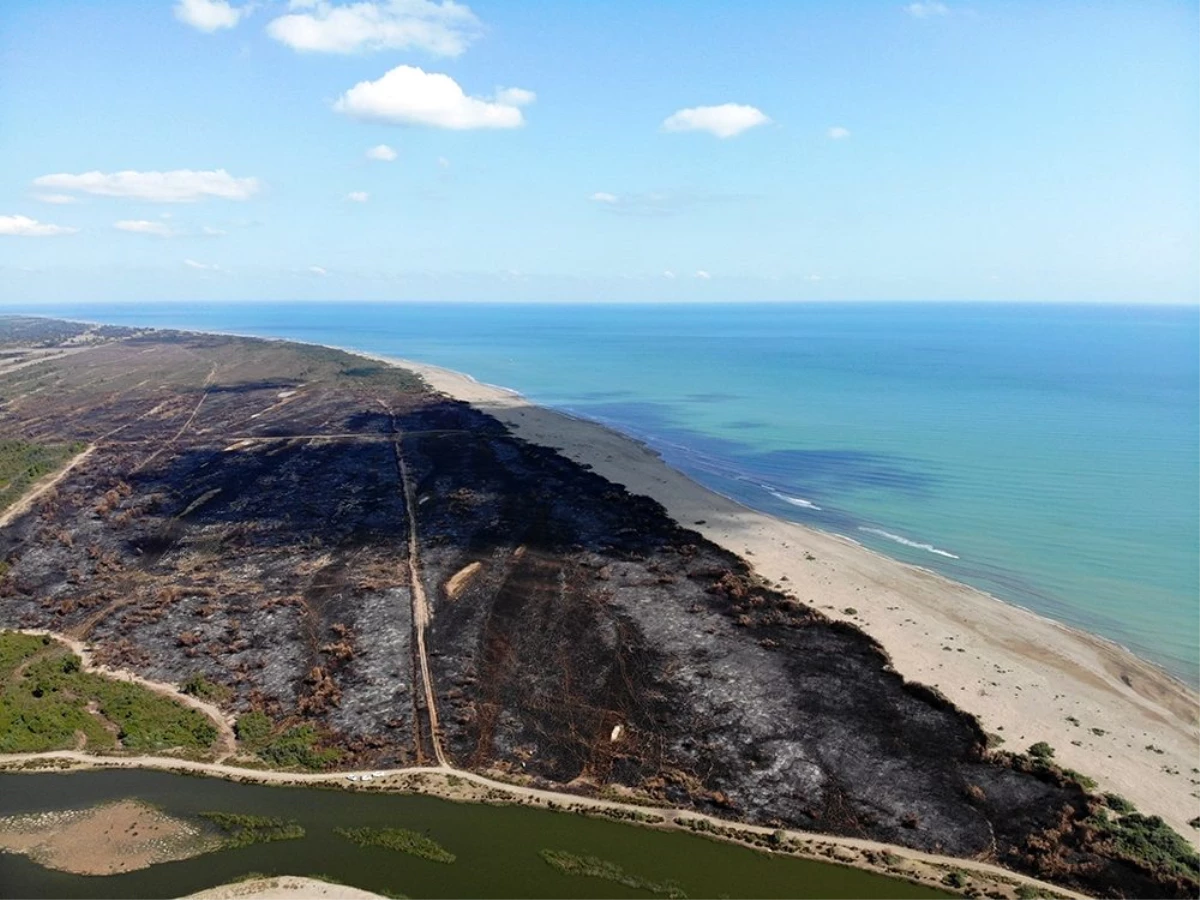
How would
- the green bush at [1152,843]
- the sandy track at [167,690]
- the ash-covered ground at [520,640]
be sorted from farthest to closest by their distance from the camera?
the sandy track at [167,690]
the ash-covered ground at [520,640]
the green bush at [1152,843]

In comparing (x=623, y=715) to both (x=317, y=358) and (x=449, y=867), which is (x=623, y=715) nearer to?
(x=449, y=867)

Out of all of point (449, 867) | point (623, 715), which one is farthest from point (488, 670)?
point (449, 867)

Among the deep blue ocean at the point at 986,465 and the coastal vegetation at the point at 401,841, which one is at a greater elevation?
the deep blue ocean at the point at 986,465

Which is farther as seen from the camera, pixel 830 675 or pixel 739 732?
pixel 830 675

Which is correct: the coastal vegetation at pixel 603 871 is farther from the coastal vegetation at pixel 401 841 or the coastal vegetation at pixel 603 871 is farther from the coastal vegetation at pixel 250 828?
the coastal vegetation at pixel 250 828

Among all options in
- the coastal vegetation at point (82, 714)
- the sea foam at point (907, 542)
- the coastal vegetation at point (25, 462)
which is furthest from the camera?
the coastal vegetation at point (25, 462)

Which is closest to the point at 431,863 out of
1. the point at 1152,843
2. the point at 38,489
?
the point at 1152,843

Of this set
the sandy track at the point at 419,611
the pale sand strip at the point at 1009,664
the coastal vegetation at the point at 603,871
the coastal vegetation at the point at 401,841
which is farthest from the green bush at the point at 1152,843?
the sandy track at the point at 419,611
